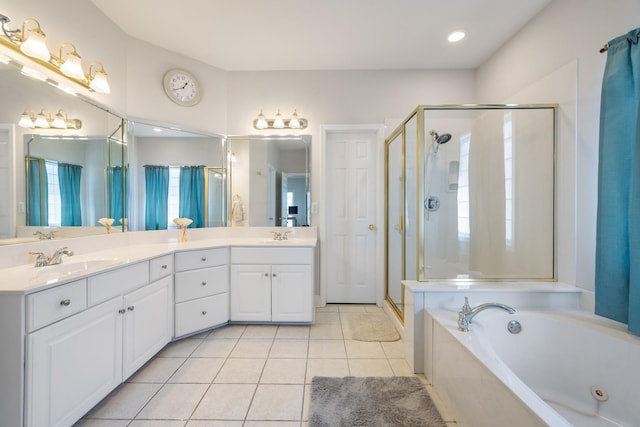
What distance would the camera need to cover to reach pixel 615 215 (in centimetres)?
138

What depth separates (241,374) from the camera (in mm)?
1757

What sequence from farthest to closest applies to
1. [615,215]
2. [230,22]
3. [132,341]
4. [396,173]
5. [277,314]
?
[396,173] → [277,314] → [230,22] → [132,341] → [615,215]

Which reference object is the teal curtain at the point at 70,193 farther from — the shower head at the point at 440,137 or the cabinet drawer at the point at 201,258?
the shower head at the point at 440,137

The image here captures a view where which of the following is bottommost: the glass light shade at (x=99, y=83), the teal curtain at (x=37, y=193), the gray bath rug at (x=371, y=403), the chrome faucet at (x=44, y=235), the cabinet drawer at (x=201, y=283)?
the gray bath rug at (x=371, y=403)

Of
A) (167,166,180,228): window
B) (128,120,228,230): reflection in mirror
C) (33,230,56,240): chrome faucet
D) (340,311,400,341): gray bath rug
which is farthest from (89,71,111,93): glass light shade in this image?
(340,311,400,341): gray bath rug

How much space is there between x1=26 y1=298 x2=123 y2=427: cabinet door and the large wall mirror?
0.69 meters

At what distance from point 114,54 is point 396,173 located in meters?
2.77

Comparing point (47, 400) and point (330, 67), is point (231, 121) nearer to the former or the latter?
point (330, 67)

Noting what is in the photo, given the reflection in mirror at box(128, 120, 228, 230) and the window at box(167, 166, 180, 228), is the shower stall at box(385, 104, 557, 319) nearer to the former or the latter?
the reflection in mirror at box(128, 120, 228, 230)

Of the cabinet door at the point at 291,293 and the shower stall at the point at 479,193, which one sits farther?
the cabinet door at the point at 291,293

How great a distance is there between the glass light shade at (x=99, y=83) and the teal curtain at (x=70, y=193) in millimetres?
598

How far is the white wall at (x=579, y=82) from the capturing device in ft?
5.08

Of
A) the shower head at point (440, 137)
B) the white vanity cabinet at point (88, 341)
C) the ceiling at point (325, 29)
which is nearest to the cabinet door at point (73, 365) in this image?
the white vanity cabinet at point (88, 341)

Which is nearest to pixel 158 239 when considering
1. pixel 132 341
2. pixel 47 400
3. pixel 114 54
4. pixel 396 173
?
pixel 132 341
